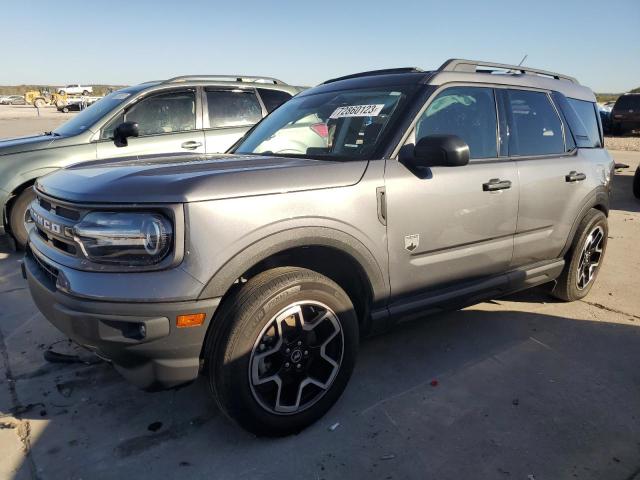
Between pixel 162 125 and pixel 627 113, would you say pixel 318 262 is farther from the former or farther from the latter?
pixel 627 113

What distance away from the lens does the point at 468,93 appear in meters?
3.28

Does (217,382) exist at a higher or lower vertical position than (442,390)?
higher

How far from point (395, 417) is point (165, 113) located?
4.93 metres

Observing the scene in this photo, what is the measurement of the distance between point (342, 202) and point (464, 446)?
4.47 feet

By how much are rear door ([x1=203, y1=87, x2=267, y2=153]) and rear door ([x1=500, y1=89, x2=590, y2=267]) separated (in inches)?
146

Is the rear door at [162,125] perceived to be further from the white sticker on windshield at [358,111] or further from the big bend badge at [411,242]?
the big bend badge at [411,242]

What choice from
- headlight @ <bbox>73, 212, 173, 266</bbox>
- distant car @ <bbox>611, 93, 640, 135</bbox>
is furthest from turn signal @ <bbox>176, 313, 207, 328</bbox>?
distant car @ <bbox>611, 93, 640, 135</bbox>

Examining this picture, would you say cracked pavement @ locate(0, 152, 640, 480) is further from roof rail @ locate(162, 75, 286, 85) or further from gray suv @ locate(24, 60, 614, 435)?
roof rail @ locate(162, 75, 286, 85)

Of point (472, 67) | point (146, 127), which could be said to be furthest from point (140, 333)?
point (146, 127)

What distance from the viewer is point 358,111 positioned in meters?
3.08

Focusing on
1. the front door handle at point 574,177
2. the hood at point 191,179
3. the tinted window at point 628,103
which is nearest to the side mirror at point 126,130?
the hood at point 191,179

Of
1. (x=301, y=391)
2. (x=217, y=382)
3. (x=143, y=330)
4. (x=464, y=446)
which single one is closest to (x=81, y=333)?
(x=143, y=330)

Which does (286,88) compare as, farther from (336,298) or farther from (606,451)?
(606,451)

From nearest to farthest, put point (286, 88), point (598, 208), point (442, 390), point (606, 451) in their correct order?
1. point (606, 451)
2. point (442, 390)
3. point (598, 208)
4. point (286, 88)
